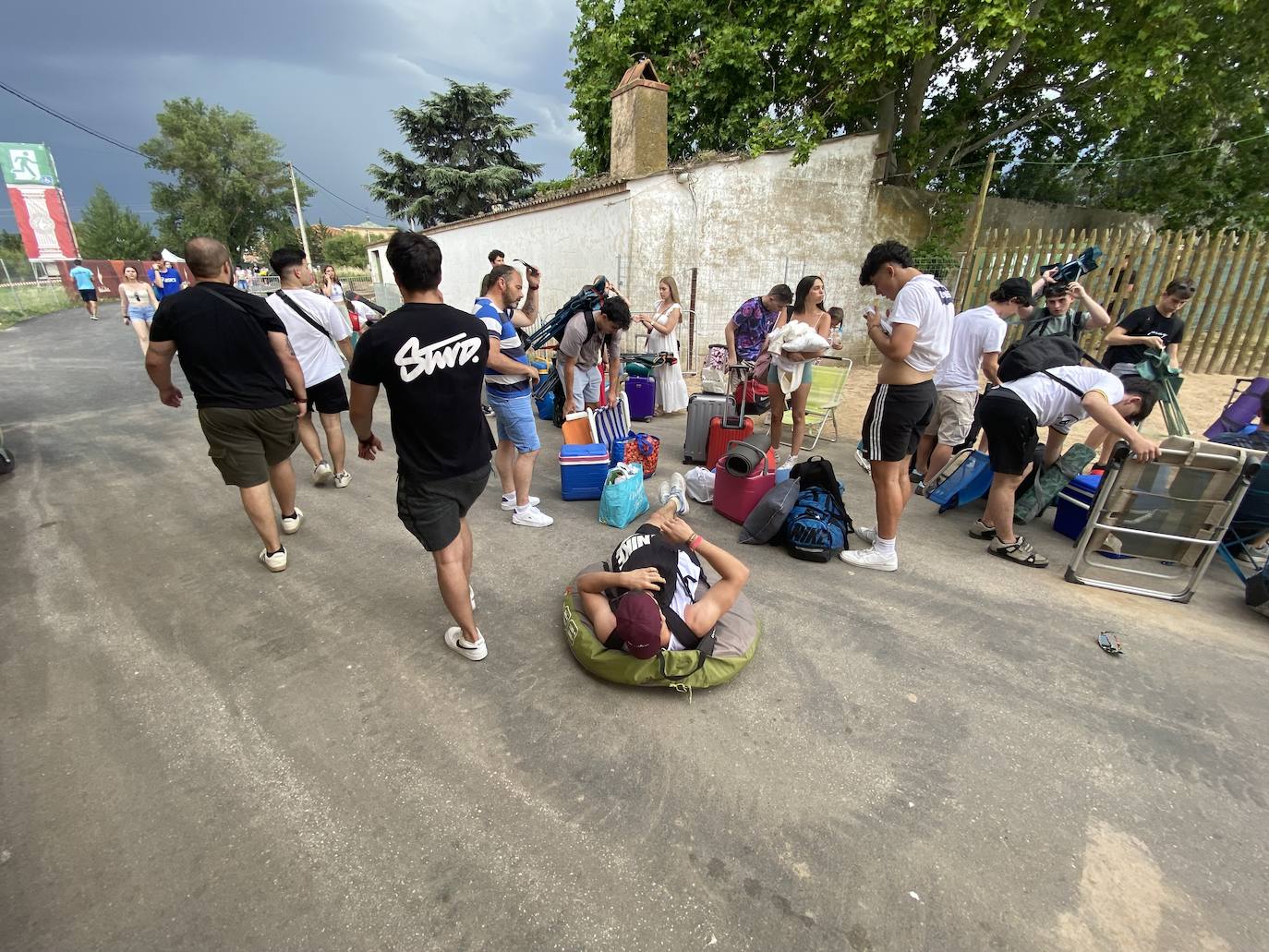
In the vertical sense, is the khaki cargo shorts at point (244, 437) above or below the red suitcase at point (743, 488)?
above

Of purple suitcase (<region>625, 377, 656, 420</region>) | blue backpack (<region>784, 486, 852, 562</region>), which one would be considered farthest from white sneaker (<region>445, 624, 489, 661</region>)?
purple suitcase (<region>625, 377, 656, 420</region>)

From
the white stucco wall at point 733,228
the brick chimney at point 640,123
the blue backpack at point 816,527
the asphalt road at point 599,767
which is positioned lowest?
the asphalt road at point 599,767

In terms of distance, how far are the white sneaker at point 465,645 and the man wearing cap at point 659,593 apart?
53cm

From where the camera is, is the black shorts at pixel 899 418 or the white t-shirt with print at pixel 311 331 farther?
the white t-shirt with print at pixel 311 331

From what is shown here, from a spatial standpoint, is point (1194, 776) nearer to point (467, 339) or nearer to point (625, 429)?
point (467, 339)

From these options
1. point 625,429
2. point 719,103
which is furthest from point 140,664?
point 719,103

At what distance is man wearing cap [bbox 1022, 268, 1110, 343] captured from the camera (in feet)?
15.0

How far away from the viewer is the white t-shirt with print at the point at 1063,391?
331 centimetres

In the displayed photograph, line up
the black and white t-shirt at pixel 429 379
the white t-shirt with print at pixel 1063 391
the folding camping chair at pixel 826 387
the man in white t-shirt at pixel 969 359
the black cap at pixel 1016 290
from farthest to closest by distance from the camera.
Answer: the folding camping chair at pixel 826 387 < the man in white t-shirt at pixel 969 359 < the black cap at pixel 1016 290 < the white t-shirt with print at pixel 1063 391 < the black and white t-shirt at pixel 429 379

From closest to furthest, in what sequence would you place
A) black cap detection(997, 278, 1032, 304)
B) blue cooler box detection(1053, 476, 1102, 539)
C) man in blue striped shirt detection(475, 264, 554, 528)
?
man in blue striped shirt detection(475, 264, 554, 528) < blue cooler box detection(1053, 476, 1102, 539) < black cap detection(997, 278, 1032, 304)

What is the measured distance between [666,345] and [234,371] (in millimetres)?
5016

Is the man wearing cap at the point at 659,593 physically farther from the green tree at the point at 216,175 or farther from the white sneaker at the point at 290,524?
the green tree at the point at 216,175

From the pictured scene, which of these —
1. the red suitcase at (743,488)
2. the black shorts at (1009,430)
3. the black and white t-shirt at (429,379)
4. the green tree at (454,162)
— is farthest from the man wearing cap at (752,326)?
the green tree at (454,162)

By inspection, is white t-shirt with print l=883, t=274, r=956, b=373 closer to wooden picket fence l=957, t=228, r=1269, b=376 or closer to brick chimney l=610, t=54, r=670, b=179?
wooden picket fence l=957, t=228, r=1269, b=376
